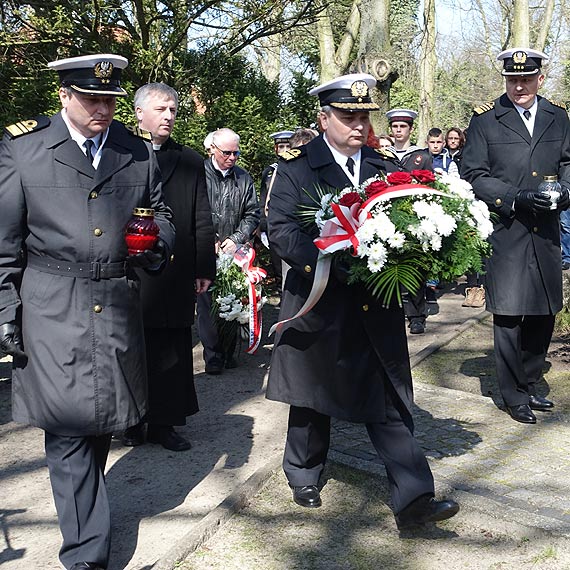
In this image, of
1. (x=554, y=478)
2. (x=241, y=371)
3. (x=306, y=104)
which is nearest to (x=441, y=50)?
(x=306, y=104)

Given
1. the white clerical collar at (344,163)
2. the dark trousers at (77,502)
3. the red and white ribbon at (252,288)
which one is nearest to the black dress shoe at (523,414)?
the red and white ribbon at (252,288)

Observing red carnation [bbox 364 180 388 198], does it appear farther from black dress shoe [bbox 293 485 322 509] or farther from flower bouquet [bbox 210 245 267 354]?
flower bouquet [bbox 210 245 267 354]

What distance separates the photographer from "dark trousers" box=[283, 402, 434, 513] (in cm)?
420

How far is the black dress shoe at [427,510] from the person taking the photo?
4.17m

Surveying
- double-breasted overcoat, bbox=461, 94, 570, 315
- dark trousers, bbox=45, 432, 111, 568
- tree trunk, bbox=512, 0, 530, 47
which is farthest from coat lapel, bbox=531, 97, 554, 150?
tree trunk, bbox=512, 0, 530, 47

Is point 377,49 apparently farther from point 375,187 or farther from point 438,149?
point 375,187

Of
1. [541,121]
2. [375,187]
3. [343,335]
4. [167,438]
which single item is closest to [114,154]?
[375,187]

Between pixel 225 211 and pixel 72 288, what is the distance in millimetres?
4297

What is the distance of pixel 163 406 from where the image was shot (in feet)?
18.6

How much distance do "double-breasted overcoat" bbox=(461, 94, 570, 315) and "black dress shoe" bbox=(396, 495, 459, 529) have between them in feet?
7.29

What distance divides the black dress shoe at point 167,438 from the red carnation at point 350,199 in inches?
91.8

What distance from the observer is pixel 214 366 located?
7770mm

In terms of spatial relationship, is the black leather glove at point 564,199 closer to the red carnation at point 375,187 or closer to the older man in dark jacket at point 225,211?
the red carnation at point 375,187

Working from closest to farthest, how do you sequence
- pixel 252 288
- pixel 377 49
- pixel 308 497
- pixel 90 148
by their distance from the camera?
pixel 90 148, pixel 308 497, pixel 252 288, pixel 377 49
